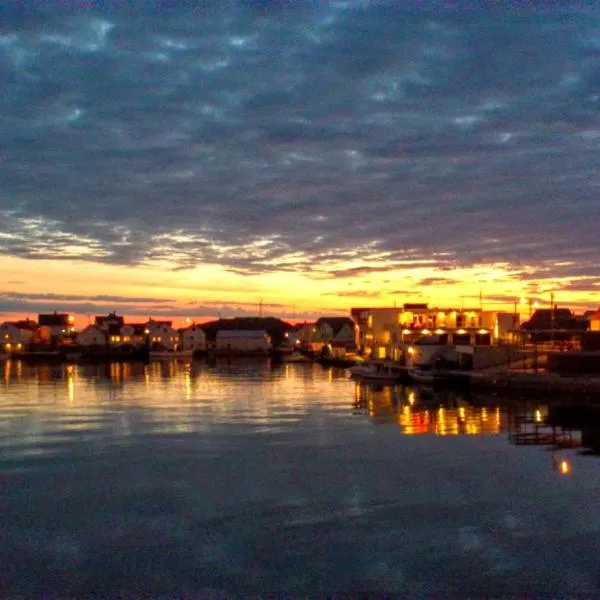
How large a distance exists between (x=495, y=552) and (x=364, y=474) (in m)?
6.71

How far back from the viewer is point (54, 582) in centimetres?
1101

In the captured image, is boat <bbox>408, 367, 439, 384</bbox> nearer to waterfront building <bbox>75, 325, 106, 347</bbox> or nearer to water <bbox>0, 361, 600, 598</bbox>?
water <bbox>0, 361, 600, 598</bbox>

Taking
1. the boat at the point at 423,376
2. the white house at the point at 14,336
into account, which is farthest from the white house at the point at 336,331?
the boat at the point at 423,376

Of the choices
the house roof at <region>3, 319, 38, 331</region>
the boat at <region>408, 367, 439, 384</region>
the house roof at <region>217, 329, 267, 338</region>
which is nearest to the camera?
the boat at <region>408, 367, 439, 384</region>

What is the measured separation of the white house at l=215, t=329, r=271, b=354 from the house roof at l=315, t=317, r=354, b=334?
28.2ft

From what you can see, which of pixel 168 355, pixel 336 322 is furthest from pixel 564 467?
pixel 336 322

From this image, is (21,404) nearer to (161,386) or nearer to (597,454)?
(161,386)

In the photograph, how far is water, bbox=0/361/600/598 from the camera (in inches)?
435

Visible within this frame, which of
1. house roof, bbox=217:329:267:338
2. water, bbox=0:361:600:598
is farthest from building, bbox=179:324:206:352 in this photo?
water, bbox=0:361:600:598

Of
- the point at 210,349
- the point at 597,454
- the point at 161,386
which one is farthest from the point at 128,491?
the point at 210,349

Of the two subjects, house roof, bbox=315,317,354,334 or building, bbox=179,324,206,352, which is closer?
house roof, bbox=315,317,354,334

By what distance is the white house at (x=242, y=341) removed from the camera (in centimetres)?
12475

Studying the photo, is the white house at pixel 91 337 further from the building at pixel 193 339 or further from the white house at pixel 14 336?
the building at pixel 193 339

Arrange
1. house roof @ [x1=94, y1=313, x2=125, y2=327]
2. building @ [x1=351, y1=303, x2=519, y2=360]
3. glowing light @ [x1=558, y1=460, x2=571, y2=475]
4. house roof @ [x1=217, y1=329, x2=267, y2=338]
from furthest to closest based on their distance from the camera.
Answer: house roof @ [x1=94, y1=313, x2=125, y2=327] → house roof @ [x1=217, y1=329, x2=267, y2=338] → building @ [x1=351, y1=303, x2=519, y2=360] → glowing light @ [x1=558, y1=460, x2=571, y2=475]
